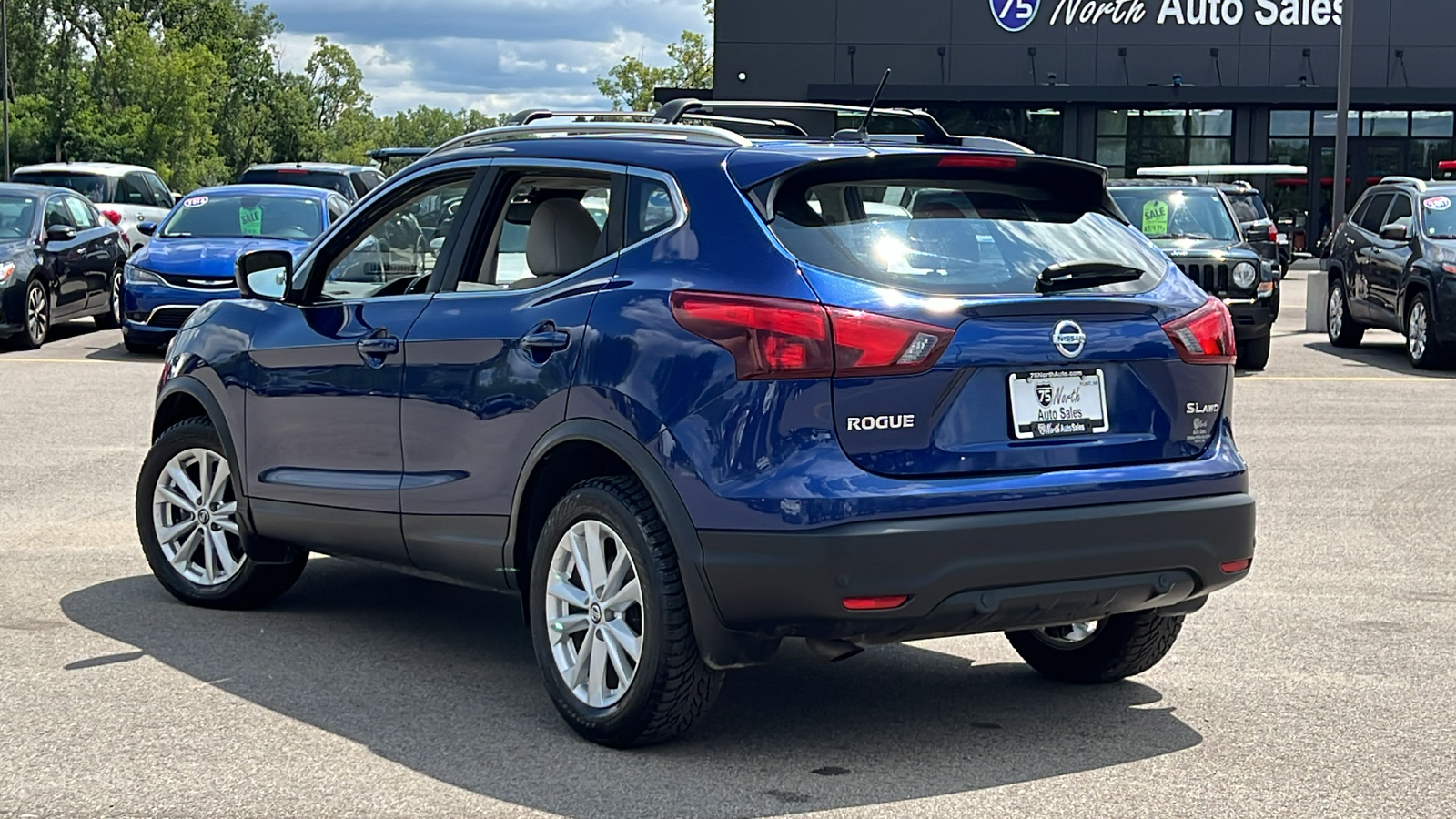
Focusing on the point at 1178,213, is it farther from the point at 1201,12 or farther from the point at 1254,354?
the point at 1201,12

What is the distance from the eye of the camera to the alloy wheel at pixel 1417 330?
17.9 meters

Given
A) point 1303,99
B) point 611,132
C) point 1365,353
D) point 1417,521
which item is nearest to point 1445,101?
point 1303,99

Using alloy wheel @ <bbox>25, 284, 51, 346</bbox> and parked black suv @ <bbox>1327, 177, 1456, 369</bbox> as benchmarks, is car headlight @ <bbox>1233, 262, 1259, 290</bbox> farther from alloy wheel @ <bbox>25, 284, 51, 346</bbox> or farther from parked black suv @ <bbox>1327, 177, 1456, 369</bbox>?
alloy wheel @ <bbox>25, 284, 51, 346</bbox>

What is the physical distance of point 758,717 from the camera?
18.8 feet

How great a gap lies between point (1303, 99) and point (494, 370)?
4545 centimetres

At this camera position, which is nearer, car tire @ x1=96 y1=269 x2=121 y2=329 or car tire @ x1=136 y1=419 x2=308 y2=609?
car tire @ x1=136 y1=419 x2=308 y2=609

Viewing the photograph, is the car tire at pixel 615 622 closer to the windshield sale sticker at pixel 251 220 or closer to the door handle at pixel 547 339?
the door handle at pixel 547 339

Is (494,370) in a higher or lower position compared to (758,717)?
higher

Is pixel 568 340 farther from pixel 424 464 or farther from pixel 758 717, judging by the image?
→ pixel 758 717

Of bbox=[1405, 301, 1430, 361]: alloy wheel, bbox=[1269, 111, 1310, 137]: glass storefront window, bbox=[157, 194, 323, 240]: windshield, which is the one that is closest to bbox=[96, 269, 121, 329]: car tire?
bbox=[157, 194, 323, 240]: windshield

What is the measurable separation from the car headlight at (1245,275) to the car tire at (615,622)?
43.2ft

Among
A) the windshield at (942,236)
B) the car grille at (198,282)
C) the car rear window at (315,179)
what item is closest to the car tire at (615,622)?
the windshield at (942,236)

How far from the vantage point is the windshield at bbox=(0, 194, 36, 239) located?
1953 cm

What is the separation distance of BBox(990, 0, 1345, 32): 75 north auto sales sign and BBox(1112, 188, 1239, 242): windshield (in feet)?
105
